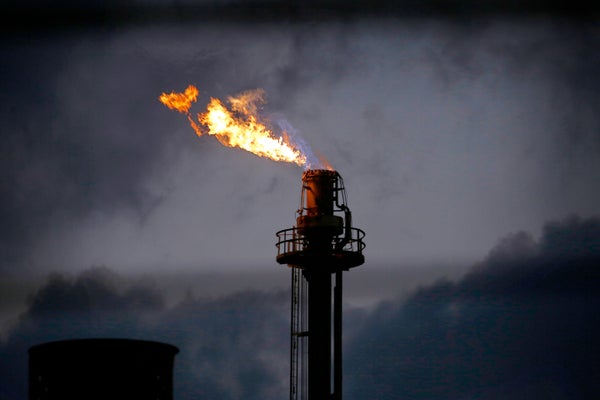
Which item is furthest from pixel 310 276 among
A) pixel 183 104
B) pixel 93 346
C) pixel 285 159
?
pixel 93 346

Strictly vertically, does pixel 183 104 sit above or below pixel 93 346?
above

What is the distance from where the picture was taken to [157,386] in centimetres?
4541

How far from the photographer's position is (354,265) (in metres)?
55.4

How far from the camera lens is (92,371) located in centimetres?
4416

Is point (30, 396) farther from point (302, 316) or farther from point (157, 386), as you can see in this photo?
point (302, 316)

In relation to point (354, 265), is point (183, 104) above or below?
above

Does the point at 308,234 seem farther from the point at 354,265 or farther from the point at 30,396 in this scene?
the point at 30,396

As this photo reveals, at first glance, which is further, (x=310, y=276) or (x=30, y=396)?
(x=310, y=276)

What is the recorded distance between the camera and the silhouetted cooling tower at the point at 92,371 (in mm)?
44031

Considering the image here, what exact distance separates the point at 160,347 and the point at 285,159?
512 inches

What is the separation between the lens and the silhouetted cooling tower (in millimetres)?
44031

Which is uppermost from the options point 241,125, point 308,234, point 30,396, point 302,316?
point 241,125

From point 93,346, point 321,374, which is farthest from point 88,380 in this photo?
point 321,374

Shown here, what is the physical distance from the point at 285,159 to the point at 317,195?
2.11 metres
